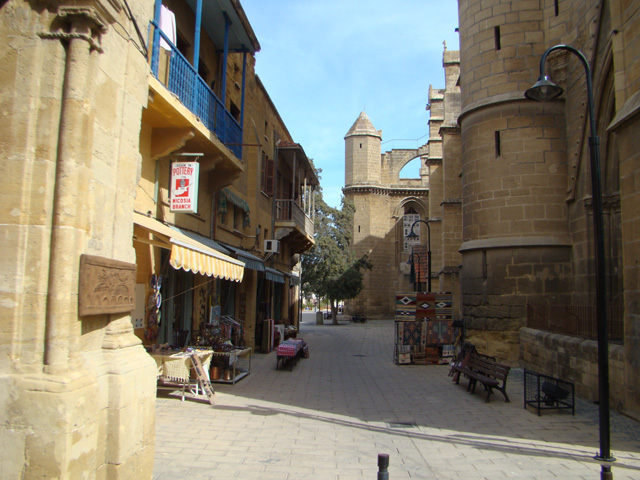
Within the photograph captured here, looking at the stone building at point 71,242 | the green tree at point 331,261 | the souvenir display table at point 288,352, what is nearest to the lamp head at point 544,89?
the stone building at point 71,242

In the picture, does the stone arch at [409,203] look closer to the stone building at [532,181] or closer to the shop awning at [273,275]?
the shop awning at [273,275]

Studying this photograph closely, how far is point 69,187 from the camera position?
3598 mm

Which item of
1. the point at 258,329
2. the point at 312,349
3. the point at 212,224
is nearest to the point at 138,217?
the point at 212,224

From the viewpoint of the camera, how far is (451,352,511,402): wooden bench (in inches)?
352

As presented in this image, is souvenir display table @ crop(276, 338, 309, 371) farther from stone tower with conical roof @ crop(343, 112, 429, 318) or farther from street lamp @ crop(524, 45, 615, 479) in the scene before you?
stone tower with conical roof @ crop(343, 112, 429, 318)

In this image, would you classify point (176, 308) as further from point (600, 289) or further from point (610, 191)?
point (610, 191)

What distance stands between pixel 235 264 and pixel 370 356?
950cm

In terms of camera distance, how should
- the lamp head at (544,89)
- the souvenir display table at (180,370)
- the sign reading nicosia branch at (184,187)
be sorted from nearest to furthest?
the lamp head at (544,89) → the souvenir display table at (180,370) → the sign reading nicosia branch at (184,187)

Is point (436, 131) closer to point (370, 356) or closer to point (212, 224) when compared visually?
point (370, 356)

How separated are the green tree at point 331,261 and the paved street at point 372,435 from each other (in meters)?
25.1

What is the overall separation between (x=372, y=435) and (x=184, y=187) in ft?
17.7

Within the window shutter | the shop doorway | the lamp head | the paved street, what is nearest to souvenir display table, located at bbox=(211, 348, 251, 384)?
the paved street

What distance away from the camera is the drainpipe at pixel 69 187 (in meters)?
3.48

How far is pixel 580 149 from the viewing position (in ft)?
41.8
